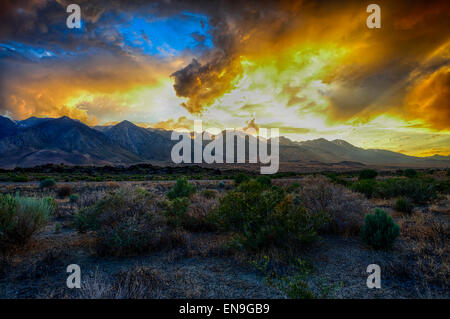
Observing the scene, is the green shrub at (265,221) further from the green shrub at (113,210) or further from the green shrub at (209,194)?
the green shrub at (209,194)

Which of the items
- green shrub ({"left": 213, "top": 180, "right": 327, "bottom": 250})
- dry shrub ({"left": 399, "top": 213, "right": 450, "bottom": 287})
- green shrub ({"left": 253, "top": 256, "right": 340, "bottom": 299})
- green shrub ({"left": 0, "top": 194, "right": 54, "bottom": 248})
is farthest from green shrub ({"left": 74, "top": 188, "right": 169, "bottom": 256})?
dry shrub ({"left": 399, "top": 213, "right": 450, "bottom": 287})

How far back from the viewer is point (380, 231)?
6.12 m

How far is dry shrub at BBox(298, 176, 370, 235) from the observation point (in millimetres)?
7371

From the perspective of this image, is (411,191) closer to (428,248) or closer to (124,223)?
(428,248)

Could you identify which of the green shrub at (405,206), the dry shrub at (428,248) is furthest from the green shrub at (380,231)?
the green shrub at (405,206)

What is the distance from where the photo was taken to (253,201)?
682 cm

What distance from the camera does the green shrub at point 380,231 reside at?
6.02 m

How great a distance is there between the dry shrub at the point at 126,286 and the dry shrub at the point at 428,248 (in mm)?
5319

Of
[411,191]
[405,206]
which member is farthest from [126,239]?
[411,191]

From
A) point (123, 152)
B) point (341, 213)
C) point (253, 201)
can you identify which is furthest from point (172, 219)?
point (123, 152)
